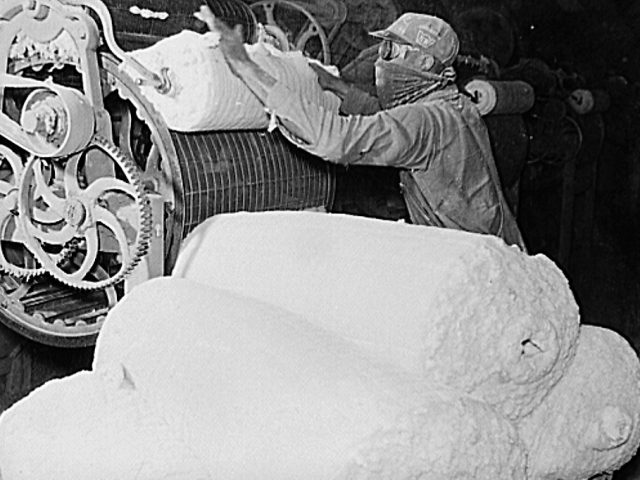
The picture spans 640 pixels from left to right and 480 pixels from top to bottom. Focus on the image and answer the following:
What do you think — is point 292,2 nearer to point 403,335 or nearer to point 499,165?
point 499,165

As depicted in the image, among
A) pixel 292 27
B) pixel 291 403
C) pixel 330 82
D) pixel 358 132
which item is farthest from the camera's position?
pixel 292 27

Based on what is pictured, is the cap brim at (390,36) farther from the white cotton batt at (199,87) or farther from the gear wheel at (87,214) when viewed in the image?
the gear wheel at (87,214)

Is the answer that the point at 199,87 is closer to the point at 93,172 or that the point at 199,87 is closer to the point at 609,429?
the point at 93,172

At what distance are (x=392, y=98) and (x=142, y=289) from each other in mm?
455

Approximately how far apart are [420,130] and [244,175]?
0.25 m

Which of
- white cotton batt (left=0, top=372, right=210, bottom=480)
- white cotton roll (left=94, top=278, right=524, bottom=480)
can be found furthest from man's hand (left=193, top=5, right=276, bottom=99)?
white cotton batt (left=0, top=372, right=210, bottom=480)

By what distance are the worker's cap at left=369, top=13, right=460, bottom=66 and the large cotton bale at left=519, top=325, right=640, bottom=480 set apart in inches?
18.8

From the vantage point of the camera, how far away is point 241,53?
3.58 ft

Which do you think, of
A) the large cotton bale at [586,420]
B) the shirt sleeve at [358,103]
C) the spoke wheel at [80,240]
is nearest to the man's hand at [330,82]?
the shirt sleeve at [358,103]

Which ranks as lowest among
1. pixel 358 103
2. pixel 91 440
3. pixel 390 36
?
pixel 91 440

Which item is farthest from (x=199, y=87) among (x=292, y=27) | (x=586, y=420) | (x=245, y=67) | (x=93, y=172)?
(x=586, y=420)

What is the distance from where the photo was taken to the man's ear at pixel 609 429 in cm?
86

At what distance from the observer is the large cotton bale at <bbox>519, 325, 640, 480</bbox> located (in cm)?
86

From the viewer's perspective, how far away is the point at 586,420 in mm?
877
